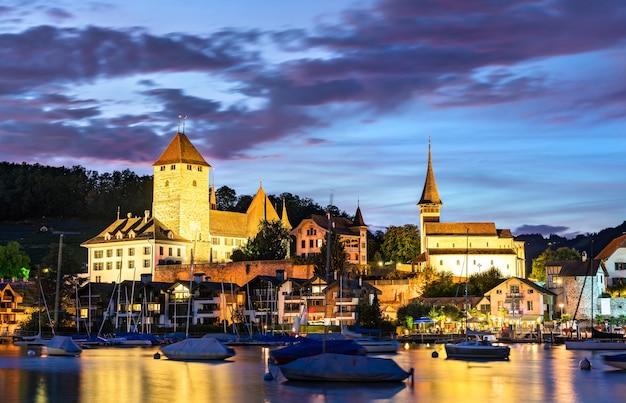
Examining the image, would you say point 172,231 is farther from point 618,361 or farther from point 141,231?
point 618,361

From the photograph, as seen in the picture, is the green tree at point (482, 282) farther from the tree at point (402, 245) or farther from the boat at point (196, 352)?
the boat at point (196, 352)

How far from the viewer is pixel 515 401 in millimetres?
39406

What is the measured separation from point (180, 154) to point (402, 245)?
3413 cm

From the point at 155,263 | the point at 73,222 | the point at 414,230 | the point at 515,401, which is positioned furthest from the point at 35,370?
the point at 73,222

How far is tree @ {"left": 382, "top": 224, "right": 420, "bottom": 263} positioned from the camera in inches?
5546

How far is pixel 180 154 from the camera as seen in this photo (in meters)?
129

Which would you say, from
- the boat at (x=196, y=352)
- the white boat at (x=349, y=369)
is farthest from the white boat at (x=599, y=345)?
the white boat at (x=349, y=369)

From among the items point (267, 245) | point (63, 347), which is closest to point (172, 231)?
point (267, 245)

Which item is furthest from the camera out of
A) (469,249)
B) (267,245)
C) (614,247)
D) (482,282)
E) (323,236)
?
(469,249)

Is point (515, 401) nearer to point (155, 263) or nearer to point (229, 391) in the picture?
point (229, 391)

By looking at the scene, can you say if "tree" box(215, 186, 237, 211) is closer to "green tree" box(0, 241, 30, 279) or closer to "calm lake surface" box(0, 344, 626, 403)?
"green tree" box(0, 241, 30, 279)

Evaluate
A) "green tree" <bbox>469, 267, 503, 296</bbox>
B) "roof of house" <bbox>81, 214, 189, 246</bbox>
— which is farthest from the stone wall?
"green tree" <bbox>469, 267, 503, 296</bbox>

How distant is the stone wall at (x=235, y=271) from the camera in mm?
110688

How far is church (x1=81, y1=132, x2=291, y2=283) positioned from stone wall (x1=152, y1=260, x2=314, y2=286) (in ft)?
9.28
